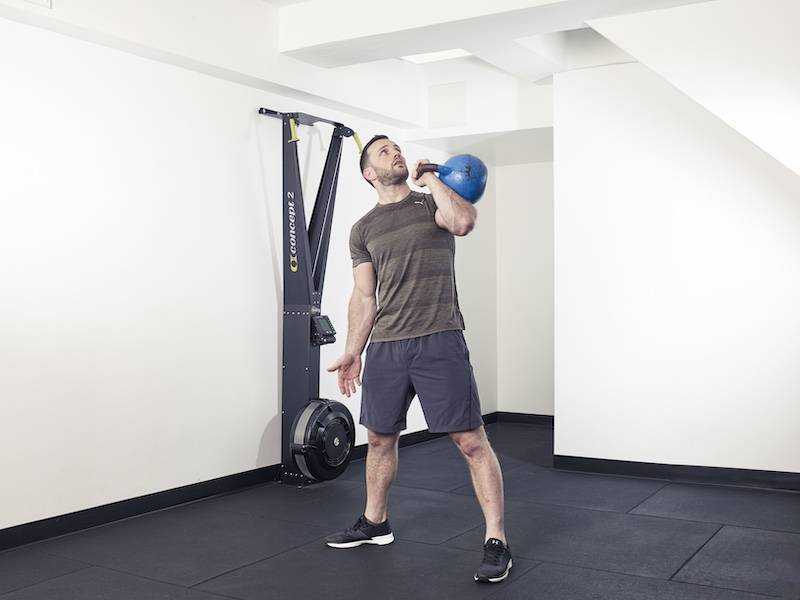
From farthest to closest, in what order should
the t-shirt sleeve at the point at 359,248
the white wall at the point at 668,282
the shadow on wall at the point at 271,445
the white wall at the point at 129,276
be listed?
the shadow on wall at the point at 271,445, the white wall at the point at 668,282, the white wall at the point at 129,276, the t-shirt sleeve at the point at 359,248

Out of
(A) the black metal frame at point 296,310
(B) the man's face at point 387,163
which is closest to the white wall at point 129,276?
(A) the black metal frame at point 296,310

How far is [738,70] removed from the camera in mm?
3904

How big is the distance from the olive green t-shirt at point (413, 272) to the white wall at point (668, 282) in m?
1.92

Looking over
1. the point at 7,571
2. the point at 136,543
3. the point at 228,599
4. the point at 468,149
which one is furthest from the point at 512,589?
the point at 468,149

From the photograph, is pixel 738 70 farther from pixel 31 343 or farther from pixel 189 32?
pixel 31 343

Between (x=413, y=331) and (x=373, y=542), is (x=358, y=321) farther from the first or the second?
(x=373, y=542)

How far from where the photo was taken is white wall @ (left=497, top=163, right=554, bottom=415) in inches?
263

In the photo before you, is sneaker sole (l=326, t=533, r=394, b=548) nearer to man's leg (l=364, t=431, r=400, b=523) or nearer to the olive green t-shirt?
man's leg (l=364, t=431, r=400, b=523)

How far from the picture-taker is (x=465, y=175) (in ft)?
9.62

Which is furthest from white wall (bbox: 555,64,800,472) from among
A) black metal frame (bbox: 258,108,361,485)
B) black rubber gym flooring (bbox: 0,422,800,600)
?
black metal frame (bbox: 258,108,361,485)

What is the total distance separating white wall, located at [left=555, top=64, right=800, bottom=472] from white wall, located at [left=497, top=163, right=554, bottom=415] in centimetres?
182

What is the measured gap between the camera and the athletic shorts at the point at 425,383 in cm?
292

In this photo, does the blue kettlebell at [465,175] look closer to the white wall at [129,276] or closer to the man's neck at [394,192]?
the man's neck at [394,192]

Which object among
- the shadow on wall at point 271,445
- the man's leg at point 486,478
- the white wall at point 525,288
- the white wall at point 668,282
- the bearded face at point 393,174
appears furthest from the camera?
the white wall at point 525,288
